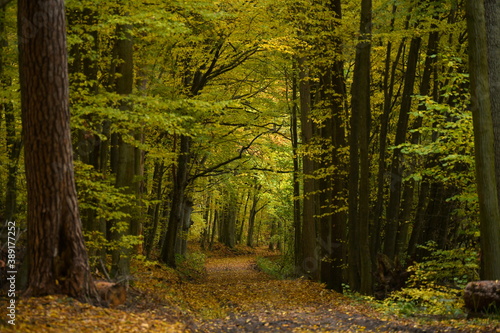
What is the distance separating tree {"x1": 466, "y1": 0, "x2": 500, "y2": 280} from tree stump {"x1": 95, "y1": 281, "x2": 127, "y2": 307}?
642cm

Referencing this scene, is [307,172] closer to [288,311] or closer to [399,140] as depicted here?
[399,140]

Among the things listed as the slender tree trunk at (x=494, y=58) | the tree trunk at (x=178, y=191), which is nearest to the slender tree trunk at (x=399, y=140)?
the slender tree trunk at (x=494, y=58)

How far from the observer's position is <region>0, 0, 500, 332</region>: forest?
6.65m

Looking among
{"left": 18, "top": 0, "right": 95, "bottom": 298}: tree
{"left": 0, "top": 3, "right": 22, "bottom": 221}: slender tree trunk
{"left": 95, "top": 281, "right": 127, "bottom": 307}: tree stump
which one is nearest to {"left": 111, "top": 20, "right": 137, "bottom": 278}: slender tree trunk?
{"left": 0, "top": 3, "right": 22, "bottom": 221}: slender tree trunk

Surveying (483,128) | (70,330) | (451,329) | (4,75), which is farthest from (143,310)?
(483,128)

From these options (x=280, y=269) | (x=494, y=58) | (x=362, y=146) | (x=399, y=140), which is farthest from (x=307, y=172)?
(x=280, y=269)

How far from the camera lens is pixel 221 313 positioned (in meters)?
10.9

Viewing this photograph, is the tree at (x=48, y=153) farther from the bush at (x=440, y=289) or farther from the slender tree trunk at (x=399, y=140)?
the slender tree trunk at (x=399, y=140)

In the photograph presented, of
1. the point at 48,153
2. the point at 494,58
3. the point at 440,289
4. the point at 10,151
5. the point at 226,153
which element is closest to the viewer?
the point at 48,153

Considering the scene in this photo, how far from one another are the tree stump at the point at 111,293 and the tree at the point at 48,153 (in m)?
0.99

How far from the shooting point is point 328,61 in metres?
14.9

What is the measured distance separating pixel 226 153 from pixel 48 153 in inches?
582

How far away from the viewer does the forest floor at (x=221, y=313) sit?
620cm

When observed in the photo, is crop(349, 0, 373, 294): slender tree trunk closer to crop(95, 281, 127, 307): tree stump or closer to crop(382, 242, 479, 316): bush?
crop(382, 242, 479, 316): bush
